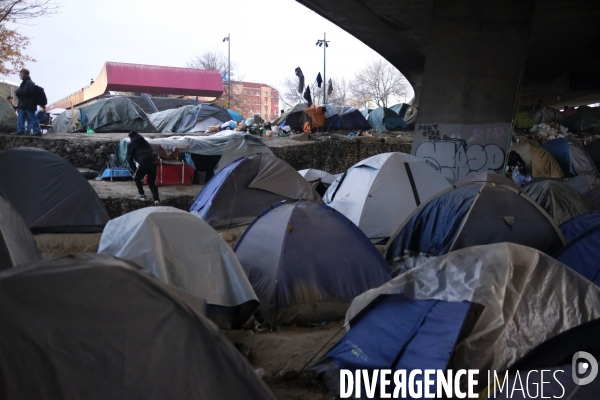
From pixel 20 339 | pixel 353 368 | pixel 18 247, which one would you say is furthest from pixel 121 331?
pixel 18 247

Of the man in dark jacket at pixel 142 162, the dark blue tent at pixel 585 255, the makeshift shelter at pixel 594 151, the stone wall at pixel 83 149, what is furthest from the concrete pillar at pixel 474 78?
the stone wall at pixel 83 149

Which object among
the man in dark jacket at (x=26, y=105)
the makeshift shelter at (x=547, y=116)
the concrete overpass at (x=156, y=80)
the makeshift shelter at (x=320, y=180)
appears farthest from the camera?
the concrete overpass at (x=156, y=80)

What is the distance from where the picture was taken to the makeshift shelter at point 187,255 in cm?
523

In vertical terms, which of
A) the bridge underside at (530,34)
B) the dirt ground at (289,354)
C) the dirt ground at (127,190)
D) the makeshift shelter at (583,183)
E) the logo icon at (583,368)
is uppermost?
the bridge underside at (530,34)

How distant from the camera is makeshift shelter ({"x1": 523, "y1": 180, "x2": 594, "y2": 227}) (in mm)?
9891

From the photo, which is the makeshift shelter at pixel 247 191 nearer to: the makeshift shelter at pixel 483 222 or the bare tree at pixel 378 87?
the makeshift shelter at pixel 483 222

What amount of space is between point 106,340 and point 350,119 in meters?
22.2

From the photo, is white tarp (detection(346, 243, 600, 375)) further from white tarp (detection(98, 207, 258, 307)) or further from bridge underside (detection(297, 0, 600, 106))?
bridge underside (detection(297, 0, 600, 106))

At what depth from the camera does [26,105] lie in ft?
43.4

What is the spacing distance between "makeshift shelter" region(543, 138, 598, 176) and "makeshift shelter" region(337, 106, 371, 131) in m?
9.08

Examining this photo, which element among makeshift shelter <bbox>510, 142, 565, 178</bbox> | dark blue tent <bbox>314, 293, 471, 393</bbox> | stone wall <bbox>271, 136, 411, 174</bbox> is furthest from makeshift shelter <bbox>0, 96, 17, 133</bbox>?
makeshift shelter <bbox>510, 142, 565, 178</bbox>

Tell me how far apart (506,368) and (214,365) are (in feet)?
7.17

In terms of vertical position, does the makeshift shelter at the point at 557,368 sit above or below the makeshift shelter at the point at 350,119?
below

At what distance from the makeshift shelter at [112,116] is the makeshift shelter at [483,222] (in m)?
13.7
